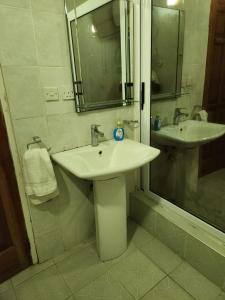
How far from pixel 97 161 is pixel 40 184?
1.37ft

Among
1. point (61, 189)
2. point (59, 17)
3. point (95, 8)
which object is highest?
point (95, 8)

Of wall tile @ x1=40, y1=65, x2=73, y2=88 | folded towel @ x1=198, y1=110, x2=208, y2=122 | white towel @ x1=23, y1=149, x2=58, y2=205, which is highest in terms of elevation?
wall tile @ x1=40, y1=65, x2=73, y2=88

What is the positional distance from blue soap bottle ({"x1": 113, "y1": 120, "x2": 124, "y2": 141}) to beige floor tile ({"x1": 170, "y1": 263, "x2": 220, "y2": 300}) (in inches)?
42.2

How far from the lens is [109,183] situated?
4.37ft

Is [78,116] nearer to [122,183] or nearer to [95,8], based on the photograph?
[122,183]

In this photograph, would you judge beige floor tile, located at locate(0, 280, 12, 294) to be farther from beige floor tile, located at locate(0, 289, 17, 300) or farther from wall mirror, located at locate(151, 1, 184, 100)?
wall mirror, located at locate(151, 1, 184, 100)

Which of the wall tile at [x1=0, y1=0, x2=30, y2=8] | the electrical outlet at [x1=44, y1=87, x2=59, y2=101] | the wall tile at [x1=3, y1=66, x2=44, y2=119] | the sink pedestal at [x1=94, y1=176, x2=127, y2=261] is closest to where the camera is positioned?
the wall tile at [x1=0, y1=0, x2=30, y2=8]

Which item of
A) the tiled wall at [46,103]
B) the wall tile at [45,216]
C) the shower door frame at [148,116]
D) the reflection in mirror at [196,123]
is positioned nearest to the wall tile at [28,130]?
the tiled wall at [46,103]

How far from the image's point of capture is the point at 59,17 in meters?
1.19

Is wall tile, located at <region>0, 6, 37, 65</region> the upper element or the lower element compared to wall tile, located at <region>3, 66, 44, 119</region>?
upper

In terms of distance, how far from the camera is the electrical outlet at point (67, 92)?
1.30 m

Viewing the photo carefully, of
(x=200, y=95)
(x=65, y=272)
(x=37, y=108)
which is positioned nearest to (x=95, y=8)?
(x=37, y=108)

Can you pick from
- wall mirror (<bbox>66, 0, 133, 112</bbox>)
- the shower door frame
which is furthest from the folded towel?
wall mirror (<bbox>66, 0, 133, 112</bbox>)

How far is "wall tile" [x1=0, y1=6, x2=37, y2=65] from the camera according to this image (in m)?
1.04
